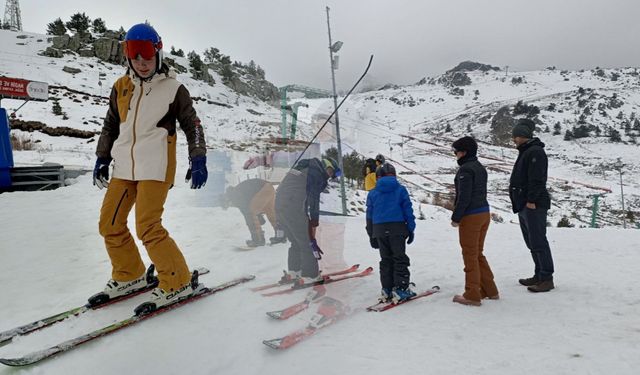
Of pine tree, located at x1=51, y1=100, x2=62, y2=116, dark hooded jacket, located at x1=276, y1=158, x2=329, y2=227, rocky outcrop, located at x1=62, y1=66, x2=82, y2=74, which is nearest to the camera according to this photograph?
dark hooded jacket, located at x1=276, y1=158, x2=329, y2=227

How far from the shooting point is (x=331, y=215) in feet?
11.8

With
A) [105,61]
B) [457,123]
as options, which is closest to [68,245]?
[105,61]

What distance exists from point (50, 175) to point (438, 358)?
951 centimetres

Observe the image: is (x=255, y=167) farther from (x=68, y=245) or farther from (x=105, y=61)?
→ (x=105, y=61)

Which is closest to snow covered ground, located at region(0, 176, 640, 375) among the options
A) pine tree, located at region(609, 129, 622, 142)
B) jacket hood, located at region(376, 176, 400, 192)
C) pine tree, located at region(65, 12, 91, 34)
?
jacket hood, located at region(376, 176, 400, 192)

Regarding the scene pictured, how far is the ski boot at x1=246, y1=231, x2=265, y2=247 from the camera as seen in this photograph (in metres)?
5.64

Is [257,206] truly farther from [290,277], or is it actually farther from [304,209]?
[304,209]

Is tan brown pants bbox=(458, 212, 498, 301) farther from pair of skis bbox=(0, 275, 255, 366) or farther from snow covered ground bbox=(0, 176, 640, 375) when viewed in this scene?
pair of skis bbox=(0, 275, 255, 366)

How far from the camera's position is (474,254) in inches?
140

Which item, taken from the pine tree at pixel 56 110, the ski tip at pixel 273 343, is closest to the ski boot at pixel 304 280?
the ski tip at pixel 273 343

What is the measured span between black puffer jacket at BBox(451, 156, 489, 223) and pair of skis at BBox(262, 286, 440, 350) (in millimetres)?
929

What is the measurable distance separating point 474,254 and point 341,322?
1.49 meters

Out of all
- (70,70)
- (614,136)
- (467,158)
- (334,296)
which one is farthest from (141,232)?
(614,136)

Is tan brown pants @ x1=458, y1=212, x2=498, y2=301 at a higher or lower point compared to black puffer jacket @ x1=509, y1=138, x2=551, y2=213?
lower
